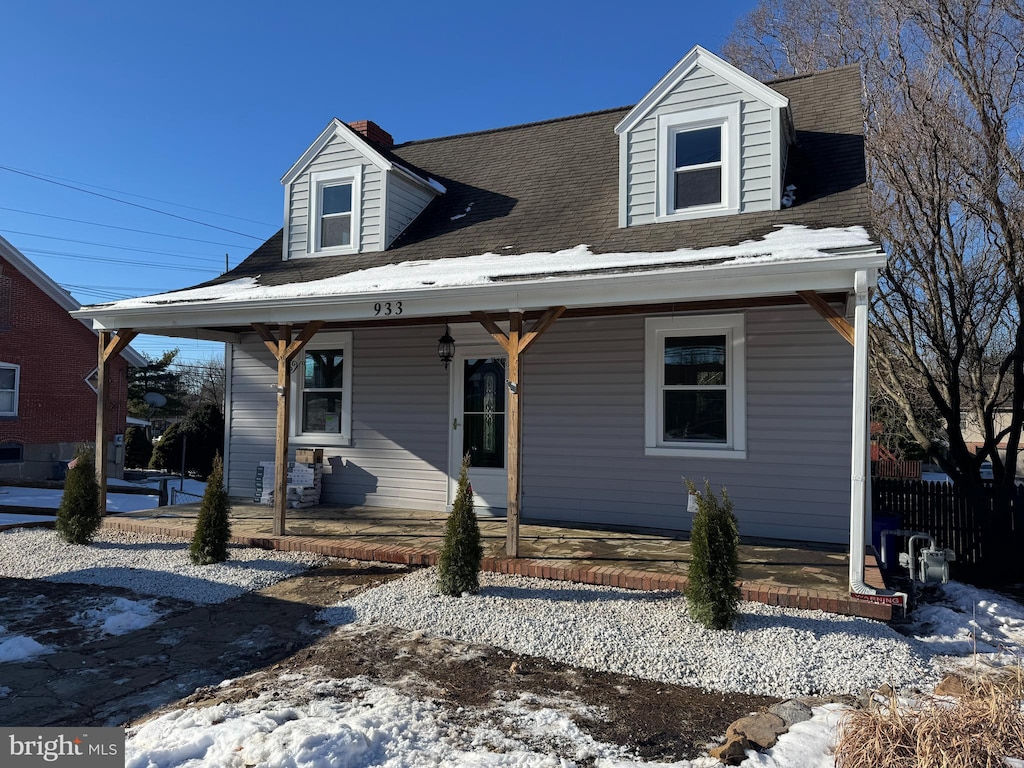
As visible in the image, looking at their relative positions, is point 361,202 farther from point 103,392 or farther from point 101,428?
point 101,428

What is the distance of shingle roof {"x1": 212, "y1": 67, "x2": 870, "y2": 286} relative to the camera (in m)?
7.53

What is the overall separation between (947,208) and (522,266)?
6.64 meters

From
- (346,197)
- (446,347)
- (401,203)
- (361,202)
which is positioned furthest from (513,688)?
(346,197)

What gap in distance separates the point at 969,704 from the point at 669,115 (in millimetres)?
6949

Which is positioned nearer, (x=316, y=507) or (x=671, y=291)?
(x=671, y=291)

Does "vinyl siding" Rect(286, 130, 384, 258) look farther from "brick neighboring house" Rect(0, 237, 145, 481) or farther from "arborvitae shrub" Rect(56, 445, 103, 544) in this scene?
"brick neighboring house" Rect(0, 237, 145, 481)

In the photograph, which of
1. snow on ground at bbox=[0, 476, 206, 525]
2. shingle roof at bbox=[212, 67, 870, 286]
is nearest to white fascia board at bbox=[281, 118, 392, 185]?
shingle roof at bbox=[212, 67, 870, 286]

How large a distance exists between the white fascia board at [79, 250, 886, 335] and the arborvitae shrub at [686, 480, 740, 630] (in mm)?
1901

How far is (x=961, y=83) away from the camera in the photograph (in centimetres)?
948

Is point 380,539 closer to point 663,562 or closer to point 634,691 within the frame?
point 663,562

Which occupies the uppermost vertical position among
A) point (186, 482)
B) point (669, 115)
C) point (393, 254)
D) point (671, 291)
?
point (669, 115)

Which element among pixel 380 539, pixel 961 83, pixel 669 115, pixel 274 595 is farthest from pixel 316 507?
pixel 961 83

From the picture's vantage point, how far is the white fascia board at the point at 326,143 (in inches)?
394

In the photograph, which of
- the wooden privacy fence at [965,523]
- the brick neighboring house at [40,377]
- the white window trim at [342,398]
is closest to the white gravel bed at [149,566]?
the white window trim at [342,398]
